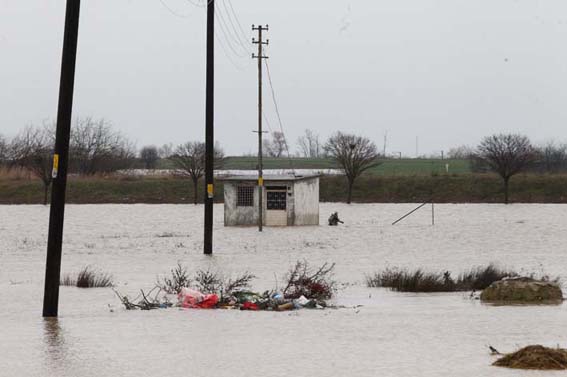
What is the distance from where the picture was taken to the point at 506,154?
9619 cm

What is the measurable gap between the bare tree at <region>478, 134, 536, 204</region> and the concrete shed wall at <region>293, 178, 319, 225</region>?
4023 cm

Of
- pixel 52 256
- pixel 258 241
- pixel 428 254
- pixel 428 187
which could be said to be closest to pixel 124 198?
pixel 428 187

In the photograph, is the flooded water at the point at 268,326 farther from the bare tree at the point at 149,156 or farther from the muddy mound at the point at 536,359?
the bare tree at the point at 149,156

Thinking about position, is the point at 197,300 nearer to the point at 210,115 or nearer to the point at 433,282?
the point at 433,282

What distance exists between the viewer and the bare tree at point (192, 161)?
98.9 metres

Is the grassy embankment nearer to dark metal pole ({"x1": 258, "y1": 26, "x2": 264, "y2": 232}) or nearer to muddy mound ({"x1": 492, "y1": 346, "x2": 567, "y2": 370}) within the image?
dark metal pole ({"x1": 258, "y1": 26, "x2": 264, "y2": 232})

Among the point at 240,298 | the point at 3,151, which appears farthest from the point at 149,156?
the point at 240,298

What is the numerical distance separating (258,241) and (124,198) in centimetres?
5755

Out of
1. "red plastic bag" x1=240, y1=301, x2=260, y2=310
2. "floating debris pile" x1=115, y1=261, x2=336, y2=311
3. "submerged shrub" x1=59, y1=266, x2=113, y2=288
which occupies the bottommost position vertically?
"red plastic bag" x1=240, y1=301, x2=260, y2=310

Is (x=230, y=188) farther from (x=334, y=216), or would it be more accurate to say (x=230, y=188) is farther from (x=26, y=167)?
(x=26, y=167)

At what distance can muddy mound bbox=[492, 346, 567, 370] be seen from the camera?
37.2ft

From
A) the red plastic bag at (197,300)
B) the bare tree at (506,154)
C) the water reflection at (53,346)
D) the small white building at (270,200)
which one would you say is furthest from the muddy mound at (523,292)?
the bare tree at (506,154)

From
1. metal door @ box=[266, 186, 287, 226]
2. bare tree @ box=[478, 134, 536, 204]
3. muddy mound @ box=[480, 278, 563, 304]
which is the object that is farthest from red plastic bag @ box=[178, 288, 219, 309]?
bare tree @ box=[478, 134, 536, 204]

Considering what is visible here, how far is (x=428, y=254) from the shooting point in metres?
35.7
